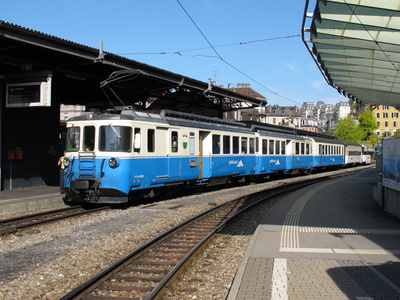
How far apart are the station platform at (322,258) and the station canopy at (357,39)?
16.3 feet

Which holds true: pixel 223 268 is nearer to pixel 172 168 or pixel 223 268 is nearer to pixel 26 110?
pixel 172 168

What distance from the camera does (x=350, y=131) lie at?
250ft

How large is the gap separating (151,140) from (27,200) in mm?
4423

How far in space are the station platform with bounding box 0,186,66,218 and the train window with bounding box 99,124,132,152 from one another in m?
2.92

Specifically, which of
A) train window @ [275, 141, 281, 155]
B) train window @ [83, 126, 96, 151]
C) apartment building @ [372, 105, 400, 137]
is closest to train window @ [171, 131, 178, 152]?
train window @ [83, 126, 96, 151]

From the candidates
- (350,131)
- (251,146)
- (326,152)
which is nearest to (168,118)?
(251,146)

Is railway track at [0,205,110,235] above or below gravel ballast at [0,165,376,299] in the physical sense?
above

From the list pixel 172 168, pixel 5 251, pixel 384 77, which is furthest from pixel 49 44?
pixel 384 77

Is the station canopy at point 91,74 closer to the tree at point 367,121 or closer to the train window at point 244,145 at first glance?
the train window at point 244,145

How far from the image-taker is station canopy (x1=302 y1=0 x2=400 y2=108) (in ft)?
30.7

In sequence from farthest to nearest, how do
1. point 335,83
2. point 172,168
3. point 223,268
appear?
point 335,83
point 172,168
point 223,268

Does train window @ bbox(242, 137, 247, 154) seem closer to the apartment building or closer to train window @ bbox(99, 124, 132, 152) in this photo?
train window @ bbox(99, 124, 132, 152)

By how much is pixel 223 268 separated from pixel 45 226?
206 inches

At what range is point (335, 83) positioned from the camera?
1852cm
